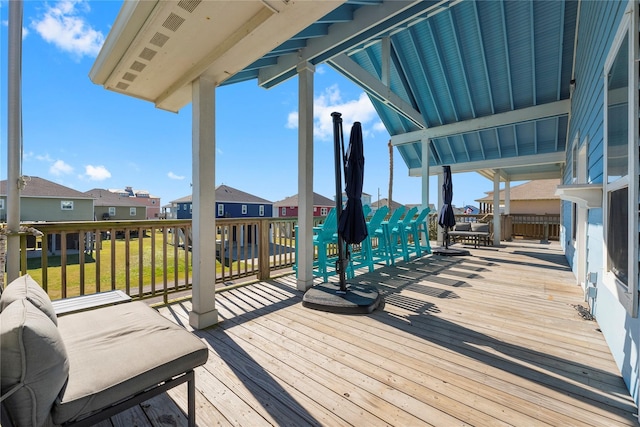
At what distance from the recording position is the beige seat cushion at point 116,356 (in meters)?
1.15

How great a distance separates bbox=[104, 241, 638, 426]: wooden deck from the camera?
163 centimetres

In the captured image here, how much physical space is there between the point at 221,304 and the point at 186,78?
267 centimetres

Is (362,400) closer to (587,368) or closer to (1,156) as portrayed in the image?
(587,368)

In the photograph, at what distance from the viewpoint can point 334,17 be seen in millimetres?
3754

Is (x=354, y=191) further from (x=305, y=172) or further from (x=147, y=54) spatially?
(x=147, y=54)

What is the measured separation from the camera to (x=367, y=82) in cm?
564

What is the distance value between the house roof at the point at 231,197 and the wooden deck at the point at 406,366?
22.9 meters

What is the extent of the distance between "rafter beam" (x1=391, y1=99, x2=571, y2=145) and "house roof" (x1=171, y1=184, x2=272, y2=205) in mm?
19983

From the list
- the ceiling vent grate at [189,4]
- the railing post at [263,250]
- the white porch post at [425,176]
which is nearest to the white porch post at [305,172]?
the railing post at [263,250]

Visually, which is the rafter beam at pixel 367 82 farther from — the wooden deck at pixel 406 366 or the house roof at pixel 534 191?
the house roof at pixel 534 191

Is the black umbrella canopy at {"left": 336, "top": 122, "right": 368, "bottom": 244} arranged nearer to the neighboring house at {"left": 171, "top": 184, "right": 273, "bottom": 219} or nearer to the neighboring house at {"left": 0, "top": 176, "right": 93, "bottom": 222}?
the neighboring house at {"left": 171, "top": 184, "right": 273, "bottom": 219}

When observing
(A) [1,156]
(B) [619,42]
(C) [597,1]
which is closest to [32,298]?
(A) [1,156]

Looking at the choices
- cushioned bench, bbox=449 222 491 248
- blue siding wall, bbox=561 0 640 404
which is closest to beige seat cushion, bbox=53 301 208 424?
blue siding wall, bbox=561 0 640 404

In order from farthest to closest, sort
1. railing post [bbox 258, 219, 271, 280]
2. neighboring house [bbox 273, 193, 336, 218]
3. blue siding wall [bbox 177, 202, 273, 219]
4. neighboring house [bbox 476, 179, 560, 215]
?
1. neighboring house [bbox 273, 193, 336, 218]
2. blue siding wall [bbox 177, 202, 273, 219]
3. neighboring house [bbox 476, 179, 560, 215]
4. railing post [bbox 258, 219, 271, 280]
